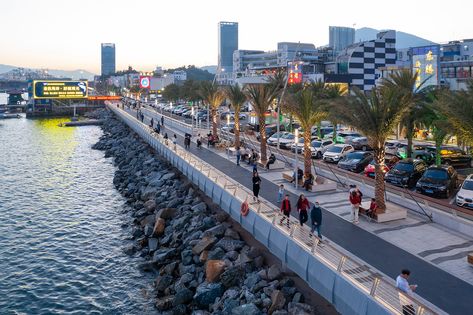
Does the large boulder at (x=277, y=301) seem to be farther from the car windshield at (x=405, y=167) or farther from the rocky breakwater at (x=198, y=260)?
the car windshield at (x=405, y=167)

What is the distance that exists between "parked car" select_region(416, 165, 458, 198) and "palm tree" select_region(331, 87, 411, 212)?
5.46m

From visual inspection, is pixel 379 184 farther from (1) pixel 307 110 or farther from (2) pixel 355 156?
(2) pixel 355 156

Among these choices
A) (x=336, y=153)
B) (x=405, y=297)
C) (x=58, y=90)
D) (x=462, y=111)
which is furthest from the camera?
(x=58, y=90)

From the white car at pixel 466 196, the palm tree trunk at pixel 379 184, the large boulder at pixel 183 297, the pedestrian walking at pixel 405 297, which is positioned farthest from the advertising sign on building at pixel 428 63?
the pedestrian walking at pixel 405 297

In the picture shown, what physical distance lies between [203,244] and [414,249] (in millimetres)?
9959

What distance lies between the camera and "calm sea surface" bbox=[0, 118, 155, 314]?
831 inches

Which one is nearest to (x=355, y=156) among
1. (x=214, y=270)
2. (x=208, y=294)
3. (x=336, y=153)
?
(x=336, y=153)

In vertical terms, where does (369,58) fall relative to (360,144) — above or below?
above

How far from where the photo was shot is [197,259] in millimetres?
22281

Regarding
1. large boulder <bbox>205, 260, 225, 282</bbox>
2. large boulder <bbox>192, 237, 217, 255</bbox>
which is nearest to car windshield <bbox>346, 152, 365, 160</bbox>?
large boulder <bbox>192, 237, 217, 255</bbox>

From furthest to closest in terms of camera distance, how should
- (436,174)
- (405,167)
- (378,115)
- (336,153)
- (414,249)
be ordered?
(336,153), (405,167), (436,174), (378,115), (414,249)

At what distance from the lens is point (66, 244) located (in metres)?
28.5

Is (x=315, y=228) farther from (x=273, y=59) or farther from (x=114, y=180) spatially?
(x=273, y=59)

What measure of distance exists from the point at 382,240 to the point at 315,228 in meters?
2.65
